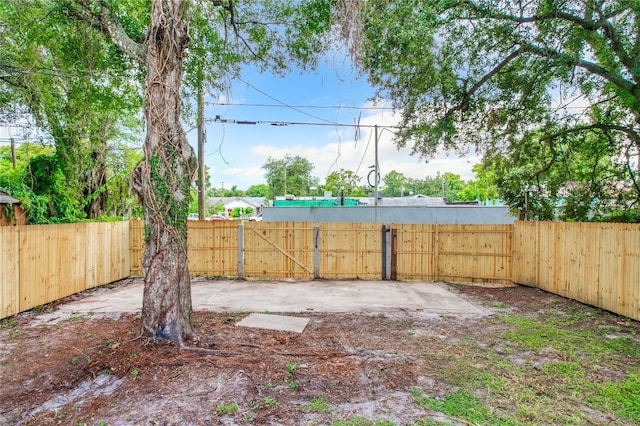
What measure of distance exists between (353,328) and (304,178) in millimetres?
39989

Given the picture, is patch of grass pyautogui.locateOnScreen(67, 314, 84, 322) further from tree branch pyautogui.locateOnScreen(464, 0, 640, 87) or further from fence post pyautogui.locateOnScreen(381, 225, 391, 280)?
tree branch pyautogui.locateOnScreen(464, 0, 640, 87)

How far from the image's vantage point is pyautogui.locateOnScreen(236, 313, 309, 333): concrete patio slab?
15.6 ft

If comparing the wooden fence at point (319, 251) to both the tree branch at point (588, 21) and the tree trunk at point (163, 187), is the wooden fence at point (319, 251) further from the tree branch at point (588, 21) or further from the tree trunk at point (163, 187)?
the tree trunk at point (163, 187)

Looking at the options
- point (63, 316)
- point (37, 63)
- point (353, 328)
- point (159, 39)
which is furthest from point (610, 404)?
point (37, 63)

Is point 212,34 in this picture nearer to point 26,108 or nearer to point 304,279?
point 26,108

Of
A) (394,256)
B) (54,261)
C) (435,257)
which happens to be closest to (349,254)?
(394,256)

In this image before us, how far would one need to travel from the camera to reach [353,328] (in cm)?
483

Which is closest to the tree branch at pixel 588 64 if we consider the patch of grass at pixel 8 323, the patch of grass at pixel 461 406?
the patch of grass at pixel 461 406

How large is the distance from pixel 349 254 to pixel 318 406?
6170 millimetres

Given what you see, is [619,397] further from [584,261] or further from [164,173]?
[164,173]

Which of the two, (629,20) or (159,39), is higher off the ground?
(629,20)

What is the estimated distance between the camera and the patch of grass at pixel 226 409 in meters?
2.66

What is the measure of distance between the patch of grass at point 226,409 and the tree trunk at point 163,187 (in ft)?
4.25

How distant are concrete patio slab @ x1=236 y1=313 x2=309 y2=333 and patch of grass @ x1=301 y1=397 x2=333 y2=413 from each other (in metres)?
1.78
